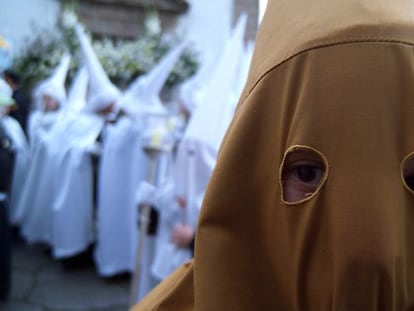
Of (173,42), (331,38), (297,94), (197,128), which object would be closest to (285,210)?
(297,94)

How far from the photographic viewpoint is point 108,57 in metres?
6.75

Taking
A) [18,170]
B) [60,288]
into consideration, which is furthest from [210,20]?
[60,288]

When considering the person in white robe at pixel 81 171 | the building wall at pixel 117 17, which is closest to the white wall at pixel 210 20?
the building wall at pixel 117 17

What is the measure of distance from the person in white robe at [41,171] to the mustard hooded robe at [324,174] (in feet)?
15.7

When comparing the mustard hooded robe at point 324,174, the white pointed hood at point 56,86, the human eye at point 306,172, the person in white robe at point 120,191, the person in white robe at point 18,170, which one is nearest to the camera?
the mustard hooded robe at point 324,174

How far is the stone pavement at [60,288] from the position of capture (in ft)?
14.5

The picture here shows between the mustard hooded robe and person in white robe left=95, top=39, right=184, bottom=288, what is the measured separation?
351cm

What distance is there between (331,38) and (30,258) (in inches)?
209

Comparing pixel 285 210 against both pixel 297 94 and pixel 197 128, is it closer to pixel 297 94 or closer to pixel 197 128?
pixel 297 94

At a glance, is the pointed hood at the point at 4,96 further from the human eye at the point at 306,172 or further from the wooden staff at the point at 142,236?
the human eye at the point at 306,172

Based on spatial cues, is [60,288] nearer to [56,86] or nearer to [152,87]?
[152,87]

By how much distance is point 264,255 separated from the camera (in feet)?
3.16

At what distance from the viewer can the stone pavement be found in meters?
4.41

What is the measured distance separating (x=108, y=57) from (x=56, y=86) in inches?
30.6
